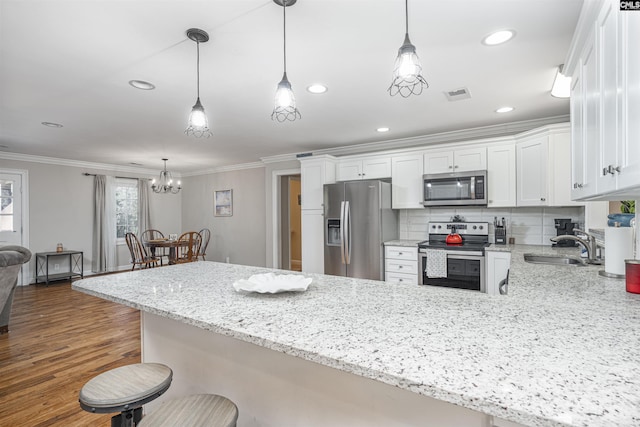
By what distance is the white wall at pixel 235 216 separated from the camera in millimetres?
6723

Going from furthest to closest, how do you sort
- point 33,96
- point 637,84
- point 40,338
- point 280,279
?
point 40,338 → point 33,96 → point 280,279 → point 637,84

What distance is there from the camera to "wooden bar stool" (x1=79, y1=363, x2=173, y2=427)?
1.19 metres

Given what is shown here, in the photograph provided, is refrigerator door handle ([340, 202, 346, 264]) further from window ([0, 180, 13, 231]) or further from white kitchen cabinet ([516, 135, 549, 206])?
window ([0, 180, 13, 231])

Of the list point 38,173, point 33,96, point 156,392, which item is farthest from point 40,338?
point 38,173

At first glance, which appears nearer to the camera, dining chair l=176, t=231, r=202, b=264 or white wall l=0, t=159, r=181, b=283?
white wall l=0, t=159, r=181, b=283

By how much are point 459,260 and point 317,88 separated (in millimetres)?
2397

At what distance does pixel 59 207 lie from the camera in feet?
20.5

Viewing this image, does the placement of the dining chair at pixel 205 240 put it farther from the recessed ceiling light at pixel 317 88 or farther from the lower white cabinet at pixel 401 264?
the recessed ceiling light at pixel 317 88

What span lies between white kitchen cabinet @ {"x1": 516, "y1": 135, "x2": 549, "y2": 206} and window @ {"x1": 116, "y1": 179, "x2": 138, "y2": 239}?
760 centimetres

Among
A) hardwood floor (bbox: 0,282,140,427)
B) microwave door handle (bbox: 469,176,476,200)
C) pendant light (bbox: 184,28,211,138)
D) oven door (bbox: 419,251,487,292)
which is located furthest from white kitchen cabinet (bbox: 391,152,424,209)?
hardwood floor (bbox: 0,282,140,427)

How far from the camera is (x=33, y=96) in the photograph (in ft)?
9.61

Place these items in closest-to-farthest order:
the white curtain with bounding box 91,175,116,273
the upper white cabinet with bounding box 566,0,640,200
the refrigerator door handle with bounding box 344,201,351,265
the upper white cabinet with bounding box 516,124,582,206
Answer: the upper white cabinet with bounding box 566,0,640,200 → the upper white cabinet with bounding box 516,124,582,206 → the refrigerator door handle with bounding box 344,201,351,265 → the white curtain with bounding box 91,175,116,273

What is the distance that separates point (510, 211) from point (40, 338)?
5.42 m

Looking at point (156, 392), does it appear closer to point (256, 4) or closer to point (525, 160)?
point (256, 4)
